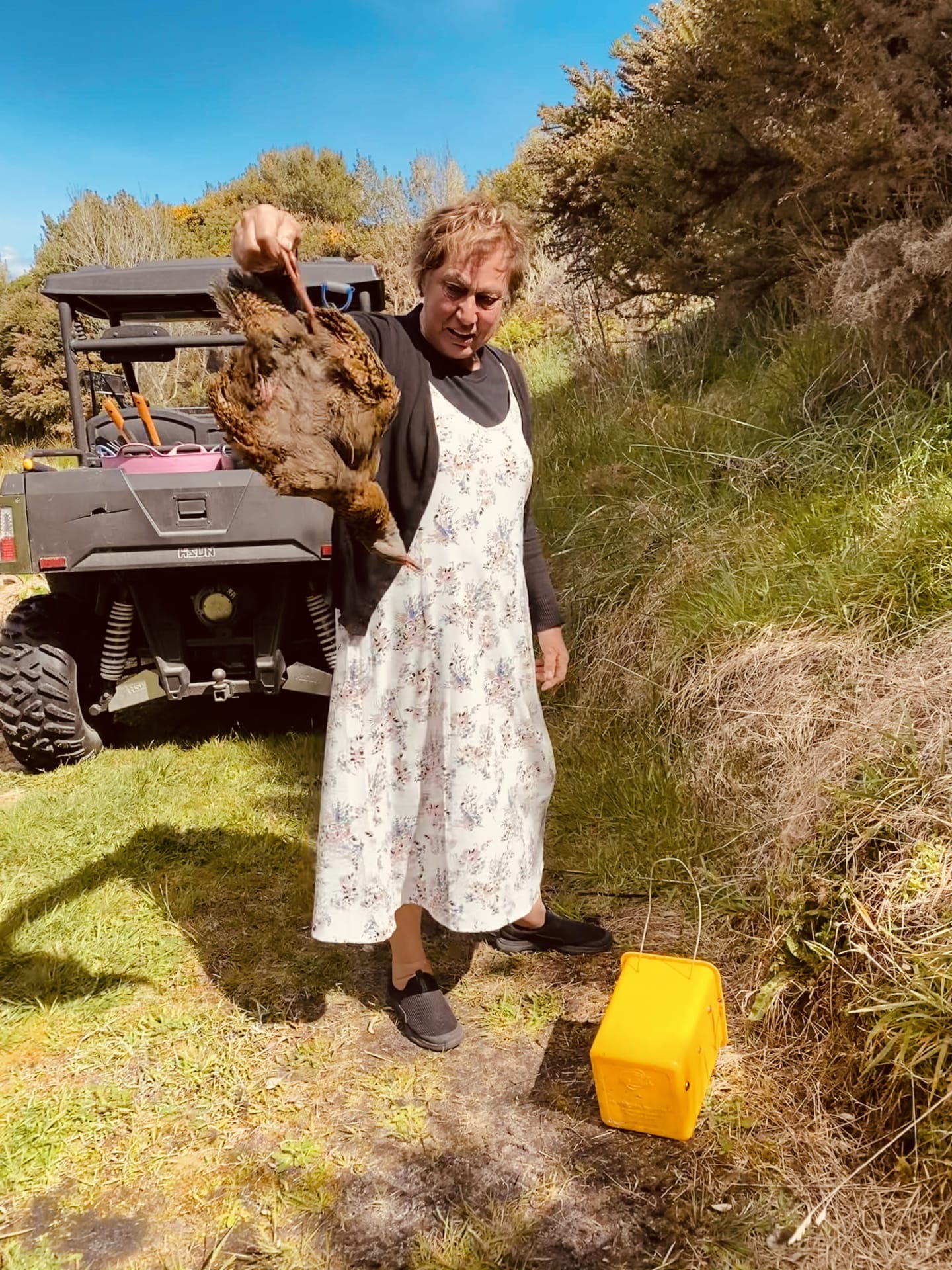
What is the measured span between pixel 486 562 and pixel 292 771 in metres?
2.15

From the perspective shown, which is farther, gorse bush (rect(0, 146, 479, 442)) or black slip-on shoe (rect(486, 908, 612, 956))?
gorse bush (rect(0, 146, 479, 442))

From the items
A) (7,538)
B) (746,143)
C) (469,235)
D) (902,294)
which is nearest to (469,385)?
(469,235)

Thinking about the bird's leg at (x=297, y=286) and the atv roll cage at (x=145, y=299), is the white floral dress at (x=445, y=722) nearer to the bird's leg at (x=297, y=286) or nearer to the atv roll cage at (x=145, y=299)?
the bird's leg at (x=297, y=286)

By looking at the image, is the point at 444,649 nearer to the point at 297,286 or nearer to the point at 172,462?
the point at 297,286

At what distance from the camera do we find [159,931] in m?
2.81

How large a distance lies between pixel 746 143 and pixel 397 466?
4.16 m

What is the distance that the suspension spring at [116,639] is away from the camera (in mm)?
3783

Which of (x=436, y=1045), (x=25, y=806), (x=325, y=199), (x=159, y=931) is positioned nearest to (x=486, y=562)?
(x=436, y=1045)

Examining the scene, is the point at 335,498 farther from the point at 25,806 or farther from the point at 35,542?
the point at 25,806

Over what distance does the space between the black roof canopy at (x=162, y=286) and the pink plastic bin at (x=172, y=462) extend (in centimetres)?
60

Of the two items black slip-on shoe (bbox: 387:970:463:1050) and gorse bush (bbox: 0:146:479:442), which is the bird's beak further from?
gorse bush (bbox: 0:146:479:442)

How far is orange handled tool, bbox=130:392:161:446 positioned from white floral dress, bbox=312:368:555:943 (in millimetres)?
3177

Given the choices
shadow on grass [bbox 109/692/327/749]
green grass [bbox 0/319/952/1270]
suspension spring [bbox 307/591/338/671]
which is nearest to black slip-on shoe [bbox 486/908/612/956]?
green grass [bbox 0/319/952/1270]

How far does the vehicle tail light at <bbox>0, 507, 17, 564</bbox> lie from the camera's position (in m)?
3.49
